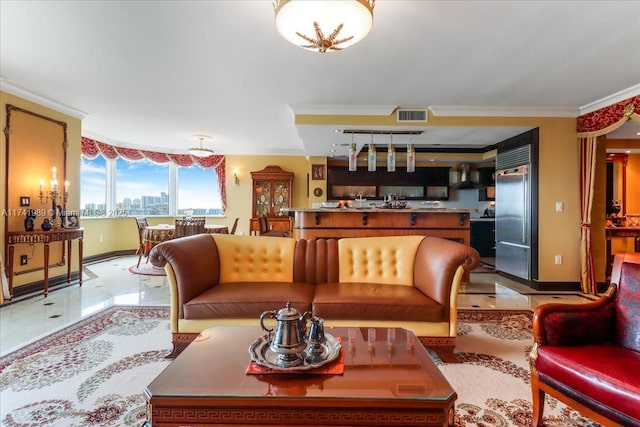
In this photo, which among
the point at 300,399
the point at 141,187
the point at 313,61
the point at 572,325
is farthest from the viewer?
the point at 141,187

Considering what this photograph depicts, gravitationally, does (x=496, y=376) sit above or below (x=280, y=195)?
below

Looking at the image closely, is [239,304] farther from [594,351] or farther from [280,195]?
[280,195]

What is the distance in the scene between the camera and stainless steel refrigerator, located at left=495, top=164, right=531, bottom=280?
481 centimetres

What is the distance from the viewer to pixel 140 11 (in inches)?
92.7

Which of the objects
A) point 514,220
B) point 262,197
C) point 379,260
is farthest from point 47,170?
point 514,220

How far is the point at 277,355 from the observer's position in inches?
58.6

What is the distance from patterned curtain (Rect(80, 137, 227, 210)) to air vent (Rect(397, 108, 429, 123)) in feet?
16.7

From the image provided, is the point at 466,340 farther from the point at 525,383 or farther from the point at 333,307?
the point at 333,307

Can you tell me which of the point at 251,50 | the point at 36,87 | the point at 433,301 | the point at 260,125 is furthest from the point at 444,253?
the point at 36,87

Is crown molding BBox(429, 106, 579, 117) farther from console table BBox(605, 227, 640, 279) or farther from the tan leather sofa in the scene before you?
the tan leather sofa

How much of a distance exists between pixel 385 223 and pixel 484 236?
4.18 metres

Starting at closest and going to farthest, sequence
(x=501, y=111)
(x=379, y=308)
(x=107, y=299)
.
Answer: (x=379, y=308) → (x=107, y=299) → (x=501, y=111)

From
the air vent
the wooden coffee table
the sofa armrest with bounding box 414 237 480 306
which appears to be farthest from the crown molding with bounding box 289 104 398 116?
the wooden coffee table

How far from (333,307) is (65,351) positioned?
6.99 feet
